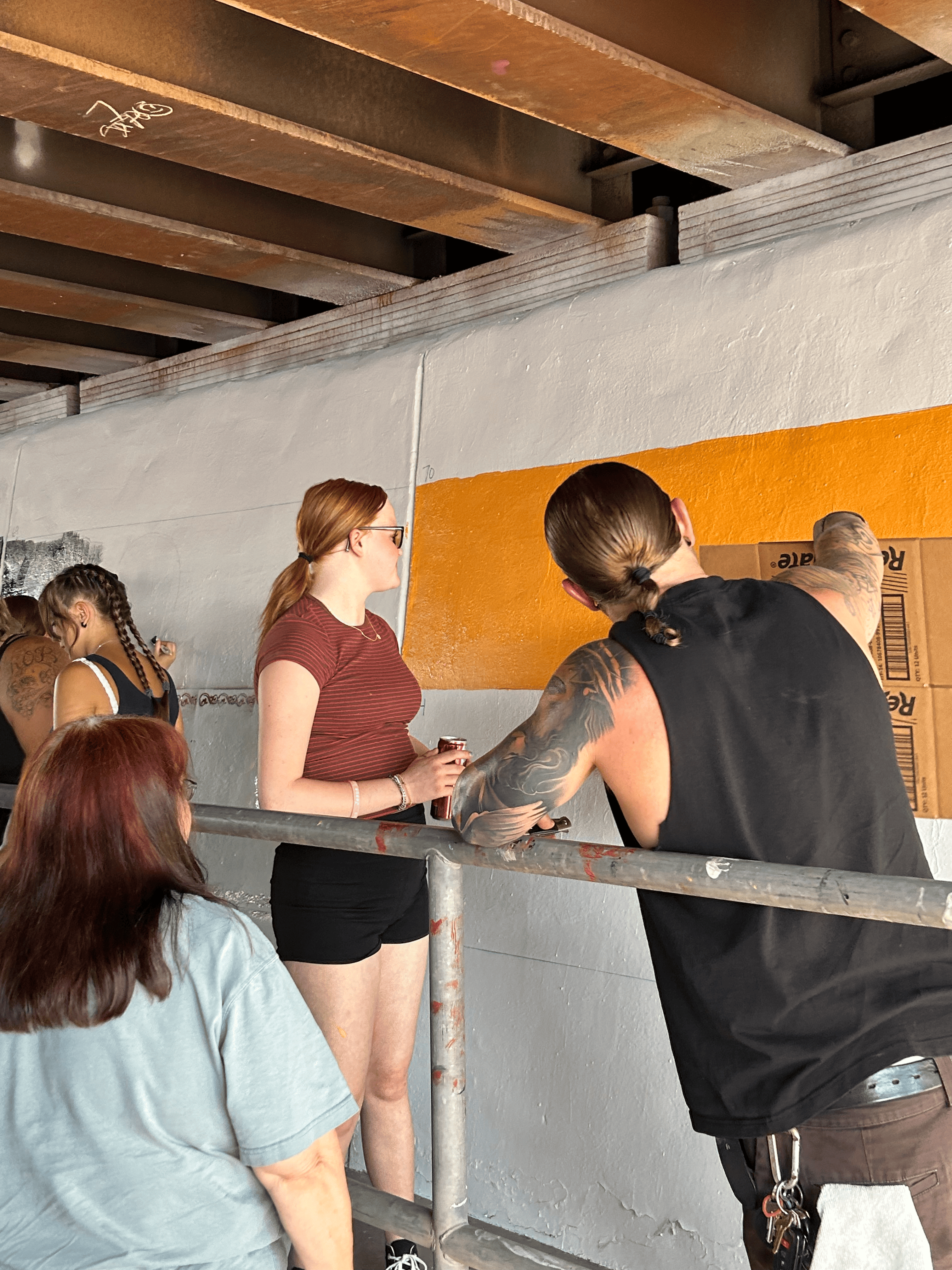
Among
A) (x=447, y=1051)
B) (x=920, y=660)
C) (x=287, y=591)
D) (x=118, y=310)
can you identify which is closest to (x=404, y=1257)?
(x=447, y=1051)

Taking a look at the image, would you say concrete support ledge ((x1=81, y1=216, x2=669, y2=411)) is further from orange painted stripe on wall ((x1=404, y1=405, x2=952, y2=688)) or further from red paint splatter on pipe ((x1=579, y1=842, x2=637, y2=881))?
red paint splatter on pipe ((x1=579, y1=842, x2=637, y2=881))

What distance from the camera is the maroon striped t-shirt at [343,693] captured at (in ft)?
7.15

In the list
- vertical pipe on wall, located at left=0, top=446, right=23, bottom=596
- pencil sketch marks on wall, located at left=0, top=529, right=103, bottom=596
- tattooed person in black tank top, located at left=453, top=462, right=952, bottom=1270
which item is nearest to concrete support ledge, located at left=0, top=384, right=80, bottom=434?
vertical pipe on wall, located at left=0, top=446, right=23, bottom=596

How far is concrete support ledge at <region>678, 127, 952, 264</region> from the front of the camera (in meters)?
2.34

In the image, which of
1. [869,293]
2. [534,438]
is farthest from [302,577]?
[869,293]

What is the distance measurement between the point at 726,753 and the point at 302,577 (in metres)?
1.16

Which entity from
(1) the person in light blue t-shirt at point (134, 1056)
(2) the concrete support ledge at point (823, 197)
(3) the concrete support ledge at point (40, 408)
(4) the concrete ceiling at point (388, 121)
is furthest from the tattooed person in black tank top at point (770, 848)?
(3) the concrete support ledge at point (40, 408)

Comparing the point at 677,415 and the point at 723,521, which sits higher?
the point at 677,415

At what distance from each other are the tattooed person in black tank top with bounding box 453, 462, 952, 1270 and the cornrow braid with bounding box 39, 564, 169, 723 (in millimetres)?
1605

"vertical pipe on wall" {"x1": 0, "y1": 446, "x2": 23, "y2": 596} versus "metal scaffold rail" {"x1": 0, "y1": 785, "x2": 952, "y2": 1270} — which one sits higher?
"vertical pipe on wall" {"x1": 0, "y1": 446, "x2": 23, "y2": 596}

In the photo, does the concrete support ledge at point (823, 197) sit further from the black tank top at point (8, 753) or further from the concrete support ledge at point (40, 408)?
the concrete support ledge at point (40, 408)

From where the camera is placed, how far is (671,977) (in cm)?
149

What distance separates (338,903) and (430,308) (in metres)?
1.92

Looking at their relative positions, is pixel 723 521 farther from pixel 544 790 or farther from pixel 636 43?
pixel 544 790
